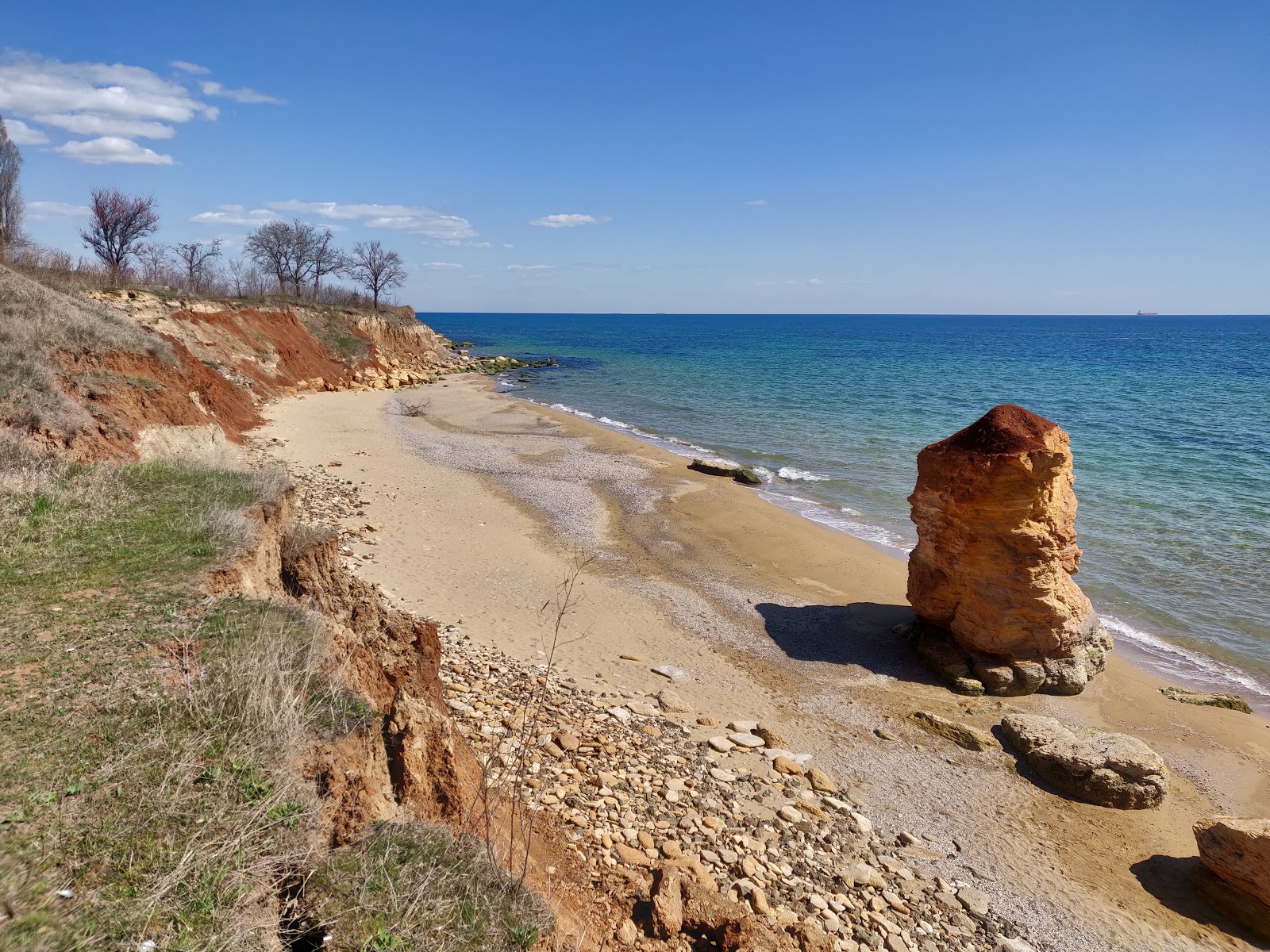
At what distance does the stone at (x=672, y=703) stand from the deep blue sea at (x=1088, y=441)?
8978 mm

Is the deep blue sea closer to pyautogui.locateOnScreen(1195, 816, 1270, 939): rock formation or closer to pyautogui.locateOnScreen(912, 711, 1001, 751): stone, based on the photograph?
pyautogui.locateOnScreen(912, 711, 1001, 751): stone

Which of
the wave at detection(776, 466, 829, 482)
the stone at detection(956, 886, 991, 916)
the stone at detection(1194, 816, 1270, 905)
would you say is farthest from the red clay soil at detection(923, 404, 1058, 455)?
the wave at detection(776, 466, 829, 482)

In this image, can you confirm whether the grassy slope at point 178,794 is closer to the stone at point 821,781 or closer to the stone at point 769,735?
the stone at point 821,781

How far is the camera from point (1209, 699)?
36.6 feet

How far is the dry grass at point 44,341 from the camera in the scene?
12297 millimetres

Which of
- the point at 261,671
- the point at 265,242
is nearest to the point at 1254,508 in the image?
the point at 261,671

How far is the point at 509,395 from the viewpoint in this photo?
47.9m

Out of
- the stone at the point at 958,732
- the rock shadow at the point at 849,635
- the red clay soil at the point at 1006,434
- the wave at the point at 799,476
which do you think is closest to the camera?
the stone at the point at 958,732

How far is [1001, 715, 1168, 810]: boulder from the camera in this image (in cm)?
865

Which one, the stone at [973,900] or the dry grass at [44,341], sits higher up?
the dry grass at [44,341]

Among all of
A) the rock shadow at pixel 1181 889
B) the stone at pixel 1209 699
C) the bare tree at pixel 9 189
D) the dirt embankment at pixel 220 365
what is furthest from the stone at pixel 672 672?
the bare tree at pixel 9 189

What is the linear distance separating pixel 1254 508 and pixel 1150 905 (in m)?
19.5

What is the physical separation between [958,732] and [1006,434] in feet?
15.8

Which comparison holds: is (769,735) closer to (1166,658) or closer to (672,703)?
(672,703)
